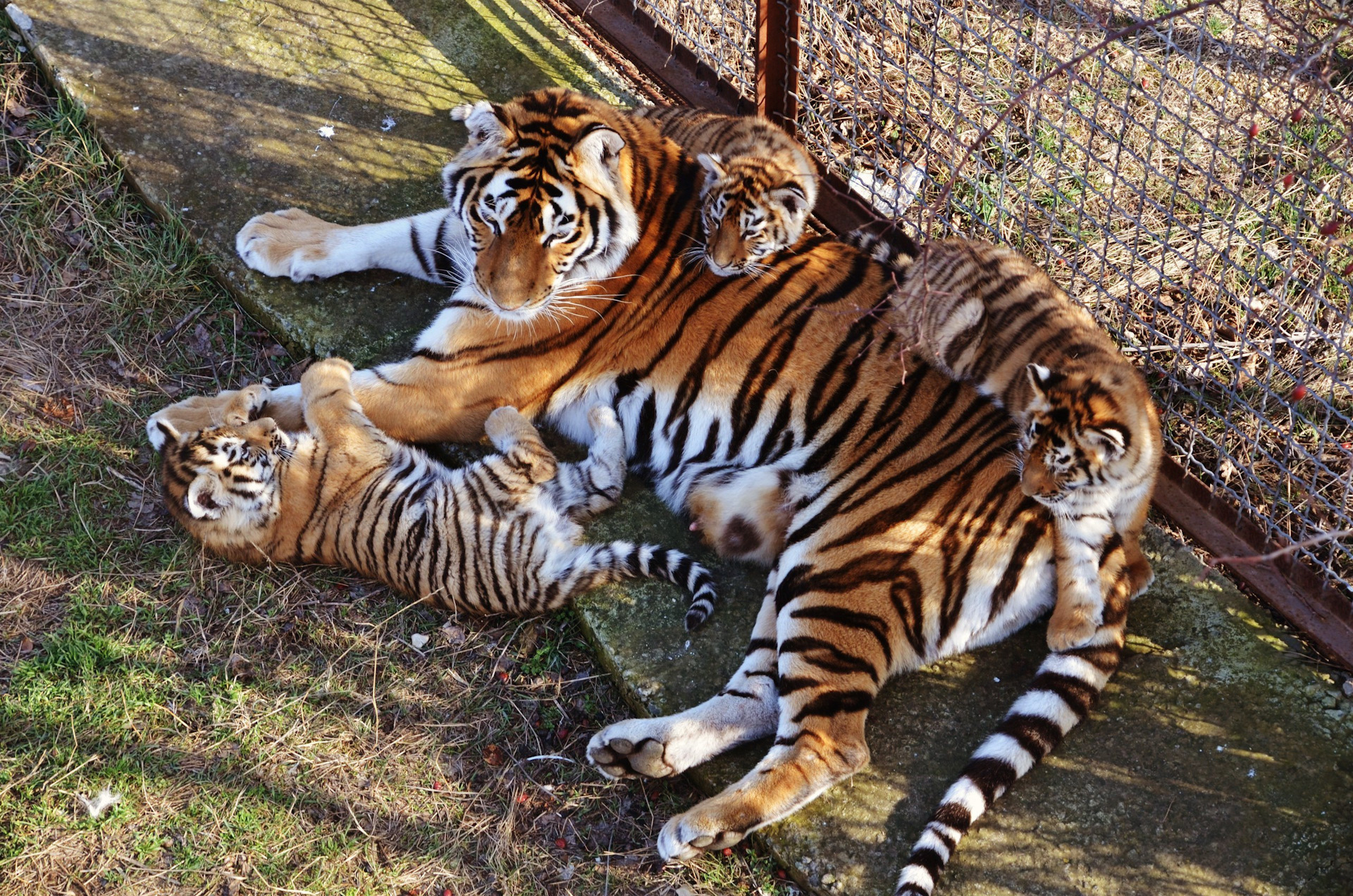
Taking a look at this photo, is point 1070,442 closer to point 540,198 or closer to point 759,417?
point 759,417

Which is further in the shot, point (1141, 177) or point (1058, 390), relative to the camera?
point (1141, 177)

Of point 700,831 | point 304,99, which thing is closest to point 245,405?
point 304,99

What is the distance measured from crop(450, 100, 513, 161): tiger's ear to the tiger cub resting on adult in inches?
42.9

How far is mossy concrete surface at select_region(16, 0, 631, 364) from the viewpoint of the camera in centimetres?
383

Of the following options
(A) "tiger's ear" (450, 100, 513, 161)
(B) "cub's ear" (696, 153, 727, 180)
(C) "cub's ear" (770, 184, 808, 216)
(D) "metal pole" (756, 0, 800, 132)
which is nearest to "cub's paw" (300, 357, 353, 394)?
(A) "tiger's ear" (450, 100, 513, 161)

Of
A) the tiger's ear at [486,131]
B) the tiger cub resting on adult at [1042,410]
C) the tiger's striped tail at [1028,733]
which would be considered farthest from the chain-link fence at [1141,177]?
the tiger's ear at [486,131]

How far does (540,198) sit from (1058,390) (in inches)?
56.5

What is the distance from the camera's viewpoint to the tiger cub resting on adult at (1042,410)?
2877 mm

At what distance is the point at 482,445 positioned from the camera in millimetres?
3549

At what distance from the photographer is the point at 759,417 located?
3.29 metres

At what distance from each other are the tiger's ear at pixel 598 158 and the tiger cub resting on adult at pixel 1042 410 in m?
0.84

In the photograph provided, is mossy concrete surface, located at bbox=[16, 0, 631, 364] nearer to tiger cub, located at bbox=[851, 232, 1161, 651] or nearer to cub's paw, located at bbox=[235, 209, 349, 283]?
cub's paw, located at bbox=[235, 209, 349, 283]

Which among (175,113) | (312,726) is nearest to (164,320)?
(175,113)

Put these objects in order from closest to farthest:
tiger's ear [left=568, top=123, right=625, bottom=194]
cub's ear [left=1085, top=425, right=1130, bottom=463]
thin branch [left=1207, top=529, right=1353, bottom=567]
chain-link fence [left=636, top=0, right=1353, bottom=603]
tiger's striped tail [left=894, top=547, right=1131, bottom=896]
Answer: thin branch [left=1207, top=529, right=1353, bottom=567] < tiger's striped tail [left=894, top=547, right=1131, bottom=896] < cub's ear [left=1085, top=425, right=1130, bottom=463] < tiger's ear [left=568, top=123, right=625, bottom=194] < chain-link fence [left=636, top=0, right=1353, bottom=603]
